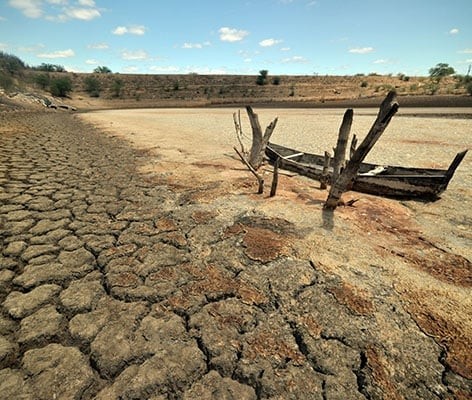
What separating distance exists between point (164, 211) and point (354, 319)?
10.1ft

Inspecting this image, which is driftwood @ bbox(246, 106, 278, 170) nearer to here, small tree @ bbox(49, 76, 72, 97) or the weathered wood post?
the weathered wood post

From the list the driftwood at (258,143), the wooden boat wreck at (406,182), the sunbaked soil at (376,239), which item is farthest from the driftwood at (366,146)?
the driftwood at (258,143)

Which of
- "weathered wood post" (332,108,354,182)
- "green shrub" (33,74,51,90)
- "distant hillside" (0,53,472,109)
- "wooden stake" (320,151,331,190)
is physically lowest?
"distant hillside" (0,53,472,109)

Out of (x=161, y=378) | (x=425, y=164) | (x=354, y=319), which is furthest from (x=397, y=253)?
(x=425, y=164)

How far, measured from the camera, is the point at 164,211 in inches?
177

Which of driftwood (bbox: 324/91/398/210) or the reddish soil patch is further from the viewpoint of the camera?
driftwood (bbox: 324/91/398/210)

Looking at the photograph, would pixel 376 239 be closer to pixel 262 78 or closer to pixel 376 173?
pixel 376 173

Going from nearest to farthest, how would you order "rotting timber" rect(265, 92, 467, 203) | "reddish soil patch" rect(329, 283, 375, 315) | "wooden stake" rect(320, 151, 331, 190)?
"reddish soil patch" rect(329, 283, 375, 315) → "rotting timber" rect(265, 92, 467, 203) → "wooden stake" rect(320, 151, 331, 190)

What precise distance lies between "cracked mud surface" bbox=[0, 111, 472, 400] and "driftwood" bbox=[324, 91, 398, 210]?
332mm

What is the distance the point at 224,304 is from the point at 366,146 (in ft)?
9.53

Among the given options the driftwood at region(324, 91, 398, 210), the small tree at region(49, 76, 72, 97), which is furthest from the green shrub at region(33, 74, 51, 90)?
the driftwood at region(324, 91, 398, 210)

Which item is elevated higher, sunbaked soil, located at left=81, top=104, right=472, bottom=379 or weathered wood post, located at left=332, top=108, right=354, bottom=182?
weathered wood post, located at left=332, top=108, right=354, bottom=182

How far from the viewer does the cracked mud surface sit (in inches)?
74.4

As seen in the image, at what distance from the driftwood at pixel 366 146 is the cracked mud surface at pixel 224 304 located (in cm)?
33
